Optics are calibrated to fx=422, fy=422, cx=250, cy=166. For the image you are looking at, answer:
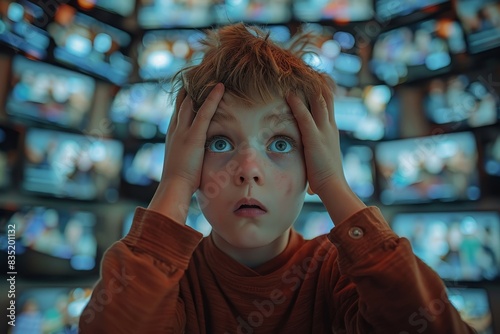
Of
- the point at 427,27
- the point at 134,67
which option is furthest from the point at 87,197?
the point at 427,27

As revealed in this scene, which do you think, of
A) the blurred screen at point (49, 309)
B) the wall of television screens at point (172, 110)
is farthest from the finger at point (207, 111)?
the blurred screen at point (49, 309)

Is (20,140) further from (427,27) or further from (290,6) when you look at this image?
(427,27)

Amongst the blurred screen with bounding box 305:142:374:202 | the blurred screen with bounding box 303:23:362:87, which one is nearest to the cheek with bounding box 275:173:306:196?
the blurred screen with bounding box 305:142:374:202

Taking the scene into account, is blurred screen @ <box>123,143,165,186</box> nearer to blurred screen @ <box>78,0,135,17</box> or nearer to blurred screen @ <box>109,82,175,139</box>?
blurred screen @ <box>109,82,175,139</box>

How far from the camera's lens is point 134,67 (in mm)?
1304

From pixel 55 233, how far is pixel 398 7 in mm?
1224

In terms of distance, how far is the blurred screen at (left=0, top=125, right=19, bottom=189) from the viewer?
1050 millimetres

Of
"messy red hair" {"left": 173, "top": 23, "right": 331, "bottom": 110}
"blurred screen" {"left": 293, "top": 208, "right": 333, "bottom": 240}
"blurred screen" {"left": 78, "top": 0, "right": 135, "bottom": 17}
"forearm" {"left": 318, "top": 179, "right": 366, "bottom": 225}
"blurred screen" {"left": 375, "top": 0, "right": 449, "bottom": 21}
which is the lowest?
"blurred screen" {"left": 293, "top": 208, "right": 333, "bottom": 240}

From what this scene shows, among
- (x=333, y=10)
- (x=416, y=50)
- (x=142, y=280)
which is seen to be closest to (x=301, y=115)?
(x=142, y=280)

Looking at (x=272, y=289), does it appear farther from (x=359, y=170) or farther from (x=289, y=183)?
(x=359, y=170)

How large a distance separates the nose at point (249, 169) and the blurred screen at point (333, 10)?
3.54 feet

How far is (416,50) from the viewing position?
1.28 meters

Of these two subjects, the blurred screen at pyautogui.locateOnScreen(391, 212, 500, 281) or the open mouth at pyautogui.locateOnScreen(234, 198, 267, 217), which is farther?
the blurred screen at pyautogui.locateOnScreen(391, 212, 500, 281)

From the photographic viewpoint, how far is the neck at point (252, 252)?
1.78 ft
